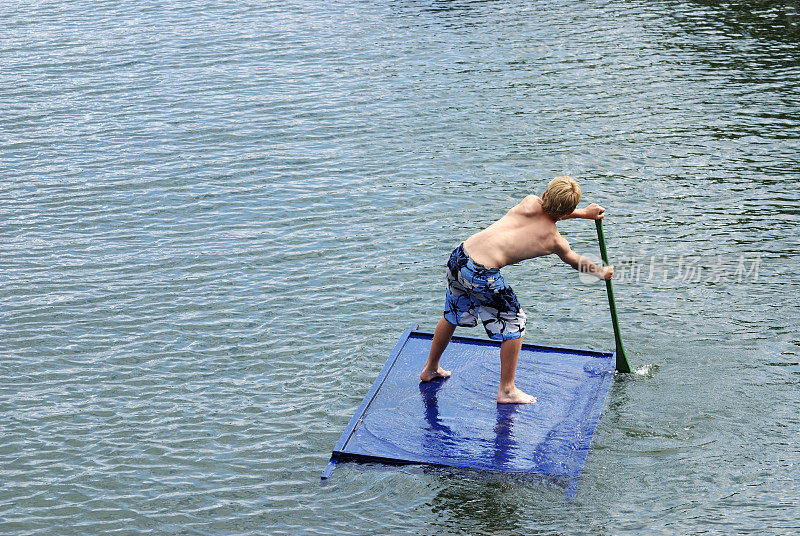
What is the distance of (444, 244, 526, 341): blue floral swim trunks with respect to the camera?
7477 millimetres

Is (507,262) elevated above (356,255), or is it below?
above

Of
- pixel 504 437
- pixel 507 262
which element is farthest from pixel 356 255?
pixel 504 437

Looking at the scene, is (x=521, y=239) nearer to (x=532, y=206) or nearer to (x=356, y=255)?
(x=532, y=206)

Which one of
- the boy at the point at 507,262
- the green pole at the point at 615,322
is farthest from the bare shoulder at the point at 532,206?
the green pole at the point at 615,322

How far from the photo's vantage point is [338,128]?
50.0ft

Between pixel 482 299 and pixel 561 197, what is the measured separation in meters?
1.06

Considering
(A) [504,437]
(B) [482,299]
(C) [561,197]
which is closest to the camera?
(C) [561,197]

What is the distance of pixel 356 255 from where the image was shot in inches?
438

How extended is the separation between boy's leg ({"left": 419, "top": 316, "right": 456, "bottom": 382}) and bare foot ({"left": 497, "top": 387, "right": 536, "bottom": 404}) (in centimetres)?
63

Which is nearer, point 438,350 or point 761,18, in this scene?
point 438,350

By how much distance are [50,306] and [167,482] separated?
357cm

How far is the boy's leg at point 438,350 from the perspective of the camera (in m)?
7.84

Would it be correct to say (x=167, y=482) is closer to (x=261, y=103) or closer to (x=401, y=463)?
(x=401, y=463)

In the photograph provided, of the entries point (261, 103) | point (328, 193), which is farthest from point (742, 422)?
point (261, 103)
